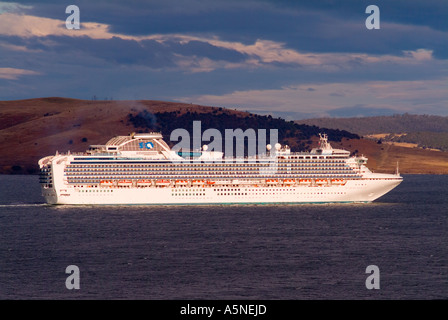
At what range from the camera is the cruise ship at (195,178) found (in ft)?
309

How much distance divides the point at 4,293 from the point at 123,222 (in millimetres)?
31757

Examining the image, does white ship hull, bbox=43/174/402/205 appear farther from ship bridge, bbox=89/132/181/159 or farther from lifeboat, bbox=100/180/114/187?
ship bridge, bbox=89/132/181/159

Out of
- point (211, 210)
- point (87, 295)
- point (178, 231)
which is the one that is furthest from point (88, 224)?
point (87, 295)

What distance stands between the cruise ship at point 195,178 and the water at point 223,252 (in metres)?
2.48

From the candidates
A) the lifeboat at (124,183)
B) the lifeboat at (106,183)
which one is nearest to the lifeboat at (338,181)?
the lifeboat at (124,183)

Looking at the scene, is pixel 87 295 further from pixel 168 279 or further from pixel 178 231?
pixel 178 231

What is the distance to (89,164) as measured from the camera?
9494 centimetres

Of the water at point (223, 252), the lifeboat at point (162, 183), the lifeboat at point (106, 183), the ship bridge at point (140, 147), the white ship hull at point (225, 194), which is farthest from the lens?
the ship bridge at point (140, 147)

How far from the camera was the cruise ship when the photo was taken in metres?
94.1

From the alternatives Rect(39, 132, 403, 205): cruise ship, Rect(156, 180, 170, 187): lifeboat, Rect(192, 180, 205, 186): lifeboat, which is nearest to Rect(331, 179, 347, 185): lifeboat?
Rect(39, 132, 403, 205): cruise ship

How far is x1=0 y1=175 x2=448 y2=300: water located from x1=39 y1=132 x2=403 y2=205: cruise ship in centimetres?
248

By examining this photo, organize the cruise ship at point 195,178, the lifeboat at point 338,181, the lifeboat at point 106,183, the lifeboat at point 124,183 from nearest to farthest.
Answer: the cruise ship at point 195,178, the lifeboat at point 106,183, the lifeboat at point 124,183, the lifeboat at point 338,181

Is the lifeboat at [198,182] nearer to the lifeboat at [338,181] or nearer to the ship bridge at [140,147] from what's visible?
the ship bridge at [140,147]
